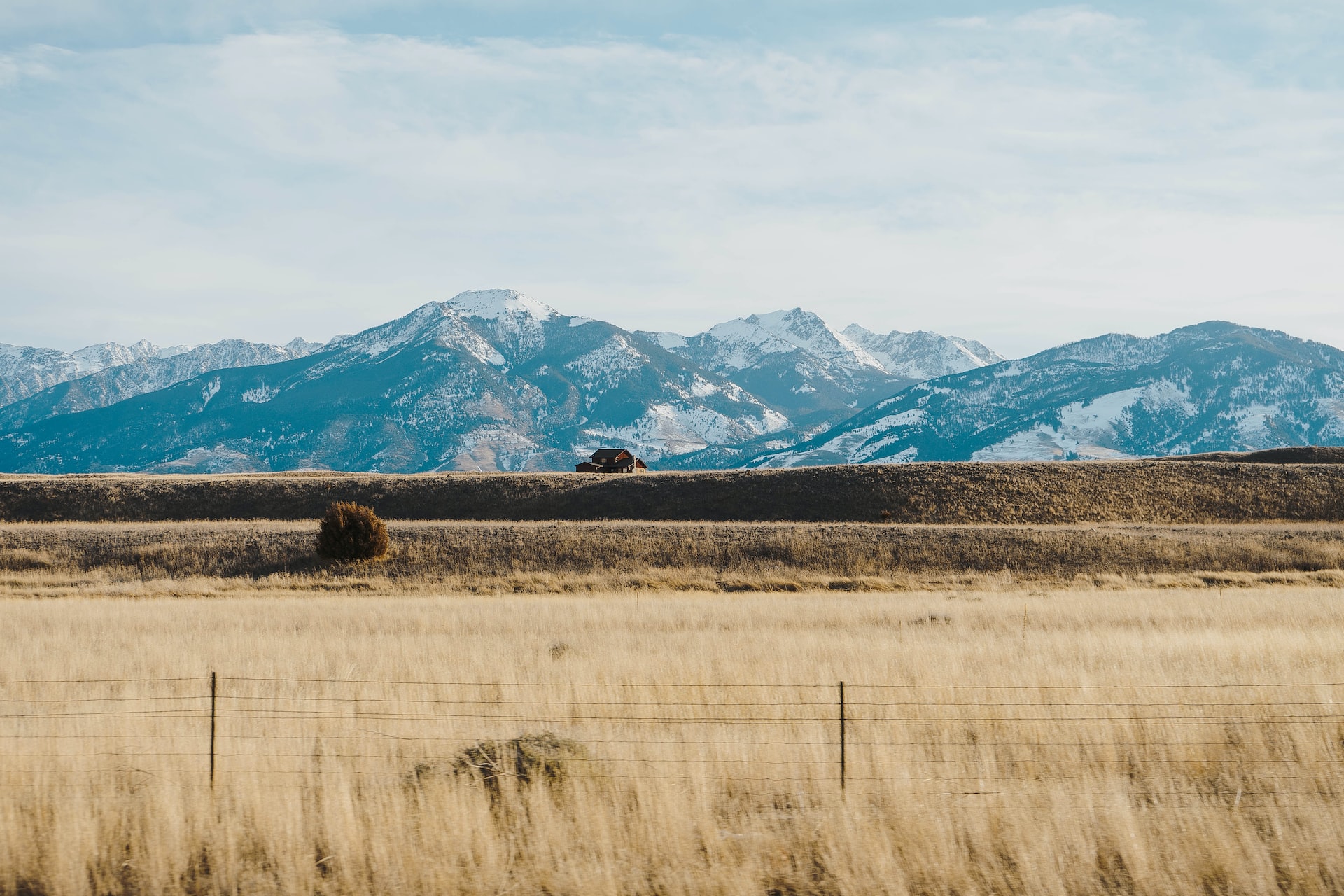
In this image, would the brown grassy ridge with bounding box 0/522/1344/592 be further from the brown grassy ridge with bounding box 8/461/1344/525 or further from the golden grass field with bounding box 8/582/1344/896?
the golden grass field with bounding box 8/582/1344/896

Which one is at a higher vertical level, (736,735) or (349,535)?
(349,535)

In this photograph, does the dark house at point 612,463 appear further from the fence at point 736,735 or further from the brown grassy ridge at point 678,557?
the fence at point 736,735

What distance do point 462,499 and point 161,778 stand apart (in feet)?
171

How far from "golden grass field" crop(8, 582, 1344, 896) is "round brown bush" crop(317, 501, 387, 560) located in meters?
18.1

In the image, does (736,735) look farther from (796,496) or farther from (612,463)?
(612,463)

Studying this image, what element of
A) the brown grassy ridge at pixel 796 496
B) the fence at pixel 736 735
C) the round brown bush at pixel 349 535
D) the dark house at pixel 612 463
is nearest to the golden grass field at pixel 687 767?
the fence at pixel 736 735

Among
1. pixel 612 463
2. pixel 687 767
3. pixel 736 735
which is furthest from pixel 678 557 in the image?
pixel 612 463

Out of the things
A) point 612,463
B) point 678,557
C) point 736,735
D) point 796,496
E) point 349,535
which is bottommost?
point 678,557

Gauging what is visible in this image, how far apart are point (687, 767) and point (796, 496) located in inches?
1921

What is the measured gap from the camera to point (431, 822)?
839 centimetres

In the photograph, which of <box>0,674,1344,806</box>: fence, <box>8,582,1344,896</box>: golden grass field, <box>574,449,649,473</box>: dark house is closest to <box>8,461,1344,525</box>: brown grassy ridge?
<box>574,449,649,473</box>: dark house

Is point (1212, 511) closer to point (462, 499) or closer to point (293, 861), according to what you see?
point (462, 499)

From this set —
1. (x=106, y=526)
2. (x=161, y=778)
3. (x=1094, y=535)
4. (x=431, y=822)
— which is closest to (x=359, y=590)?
(x=106, y=526)

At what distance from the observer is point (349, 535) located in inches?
1491
